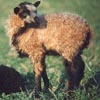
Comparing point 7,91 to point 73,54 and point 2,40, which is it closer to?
point 73,54

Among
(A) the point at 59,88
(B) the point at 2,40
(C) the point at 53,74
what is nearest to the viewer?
(A) the point at 59,88

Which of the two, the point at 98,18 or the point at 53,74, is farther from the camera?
the point at 98,18

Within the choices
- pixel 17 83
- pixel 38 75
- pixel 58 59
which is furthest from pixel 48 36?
pixel 58 59

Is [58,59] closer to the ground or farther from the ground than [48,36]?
closer to the ground

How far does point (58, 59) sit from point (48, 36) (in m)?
3.87

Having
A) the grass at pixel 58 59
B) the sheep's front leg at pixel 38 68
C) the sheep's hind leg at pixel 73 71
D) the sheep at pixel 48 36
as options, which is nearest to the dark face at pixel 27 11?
the sheep at pixel 48 36

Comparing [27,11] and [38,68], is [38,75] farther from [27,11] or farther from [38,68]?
[27,11]

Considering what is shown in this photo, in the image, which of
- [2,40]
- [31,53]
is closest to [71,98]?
[31,53]

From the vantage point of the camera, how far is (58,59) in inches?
493

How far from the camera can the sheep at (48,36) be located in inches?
338

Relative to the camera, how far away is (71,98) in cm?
860

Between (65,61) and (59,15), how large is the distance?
90 cm

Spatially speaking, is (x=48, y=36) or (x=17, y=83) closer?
(x=48, y=36)

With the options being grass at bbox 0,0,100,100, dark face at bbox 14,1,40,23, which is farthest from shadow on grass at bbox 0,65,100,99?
dark face at bbox 14,1,40,23
